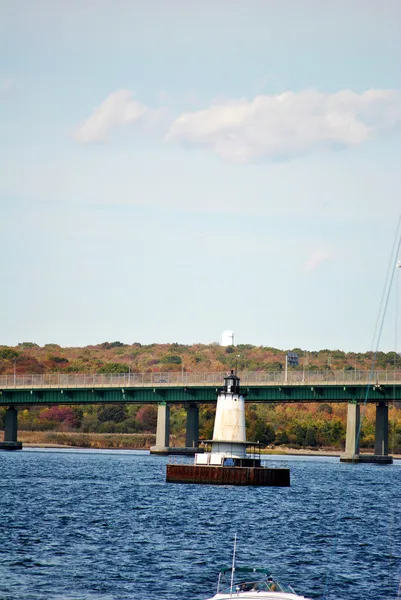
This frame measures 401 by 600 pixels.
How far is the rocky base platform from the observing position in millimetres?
124062

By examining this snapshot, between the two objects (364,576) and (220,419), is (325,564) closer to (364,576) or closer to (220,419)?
(364,576)

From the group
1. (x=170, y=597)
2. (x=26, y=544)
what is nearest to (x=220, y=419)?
(x=26, y=544)

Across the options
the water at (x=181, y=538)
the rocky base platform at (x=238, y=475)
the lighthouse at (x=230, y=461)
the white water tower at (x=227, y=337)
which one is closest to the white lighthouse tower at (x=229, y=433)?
the lighthouse at (x=230, y=461)

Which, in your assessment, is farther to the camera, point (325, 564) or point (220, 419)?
point (220, 419)

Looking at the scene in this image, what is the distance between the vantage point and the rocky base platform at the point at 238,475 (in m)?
124

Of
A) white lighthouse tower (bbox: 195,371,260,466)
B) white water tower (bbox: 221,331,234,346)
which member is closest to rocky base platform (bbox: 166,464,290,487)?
white lighthouse tower (bbox: 195,371,260,466)

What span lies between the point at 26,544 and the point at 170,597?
19.8 meters

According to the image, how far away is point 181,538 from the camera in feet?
262

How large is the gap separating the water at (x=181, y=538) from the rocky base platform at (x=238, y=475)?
1.20 meters

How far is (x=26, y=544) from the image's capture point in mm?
72938

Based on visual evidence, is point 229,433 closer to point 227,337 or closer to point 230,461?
point 230,461

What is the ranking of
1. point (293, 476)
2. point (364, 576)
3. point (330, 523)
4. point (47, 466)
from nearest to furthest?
point (364, 576), point (330, 523), point (293, 476), point (47, 466)

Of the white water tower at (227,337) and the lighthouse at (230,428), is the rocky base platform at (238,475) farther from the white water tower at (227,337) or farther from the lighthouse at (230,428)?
the white water tower at (227,337)

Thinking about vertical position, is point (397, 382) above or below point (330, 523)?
above
